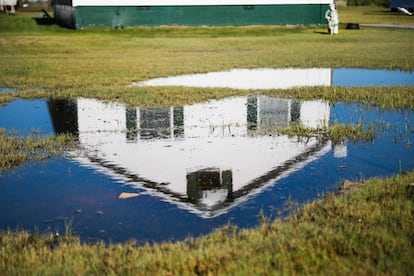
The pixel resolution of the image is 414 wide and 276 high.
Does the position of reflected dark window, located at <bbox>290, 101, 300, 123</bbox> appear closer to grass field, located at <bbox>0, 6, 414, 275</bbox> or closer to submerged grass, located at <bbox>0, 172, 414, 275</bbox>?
grass field, located at <bbox>0, 6, 414, 275</bbox>

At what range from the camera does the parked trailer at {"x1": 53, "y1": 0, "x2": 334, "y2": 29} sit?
137 feet

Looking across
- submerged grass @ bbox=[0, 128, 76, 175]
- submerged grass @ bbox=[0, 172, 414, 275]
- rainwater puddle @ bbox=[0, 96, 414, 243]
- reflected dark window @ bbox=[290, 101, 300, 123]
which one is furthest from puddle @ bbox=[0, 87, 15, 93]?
submerged grass @ bbox=[0, 172, 414, 275]

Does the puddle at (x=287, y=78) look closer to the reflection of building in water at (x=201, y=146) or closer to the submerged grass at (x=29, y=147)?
the reflection of building in water at (x=201, y=146)

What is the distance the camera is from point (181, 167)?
26.3 feet

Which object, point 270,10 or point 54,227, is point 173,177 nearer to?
point 54,227

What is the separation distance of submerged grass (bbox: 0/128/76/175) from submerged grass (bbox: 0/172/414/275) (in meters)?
3.00

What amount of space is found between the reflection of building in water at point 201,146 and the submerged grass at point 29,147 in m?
0.40

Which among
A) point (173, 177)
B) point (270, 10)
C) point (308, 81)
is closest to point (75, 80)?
point (308, 81)

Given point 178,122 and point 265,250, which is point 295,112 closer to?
point 178,122

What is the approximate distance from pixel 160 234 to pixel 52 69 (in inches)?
628

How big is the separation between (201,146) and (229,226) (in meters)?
3.62

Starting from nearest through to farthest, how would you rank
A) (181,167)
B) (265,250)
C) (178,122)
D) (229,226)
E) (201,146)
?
(265,250)
(229,226)
(181,167)
(201,146)
(178,122)

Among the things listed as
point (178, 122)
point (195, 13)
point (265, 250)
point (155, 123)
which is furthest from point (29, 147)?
point (195, 13)

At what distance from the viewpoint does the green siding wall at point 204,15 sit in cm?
4184
